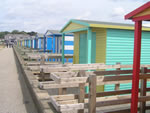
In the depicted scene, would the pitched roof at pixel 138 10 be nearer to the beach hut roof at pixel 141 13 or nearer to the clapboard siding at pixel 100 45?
the beach hut roof at pixel 141 13

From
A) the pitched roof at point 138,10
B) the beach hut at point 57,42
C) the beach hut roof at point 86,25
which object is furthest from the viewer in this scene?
the beach hut at point 57,42

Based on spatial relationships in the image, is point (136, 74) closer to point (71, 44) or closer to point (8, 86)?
point (8, 86)

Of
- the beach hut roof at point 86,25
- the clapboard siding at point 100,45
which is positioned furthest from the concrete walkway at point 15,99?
the beach hut roof at point 86,25

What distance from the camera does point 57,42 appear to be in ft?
51.6

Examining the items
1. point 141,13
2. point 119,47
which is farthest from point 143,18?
point 119,47

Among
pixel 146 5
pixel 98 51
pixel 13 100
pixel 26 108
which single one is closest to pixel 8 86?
pixel 13 100

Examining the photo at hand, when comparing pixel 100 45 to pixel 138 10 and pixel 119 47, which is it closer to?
pixel 119 47

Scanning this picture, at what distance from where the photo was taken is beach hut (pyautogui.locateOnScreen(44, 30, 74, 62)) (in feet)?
46.0

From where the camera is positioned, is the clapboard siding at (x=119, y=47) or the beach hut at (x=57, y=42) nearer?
the clapboard siding at (x=119, y=47)

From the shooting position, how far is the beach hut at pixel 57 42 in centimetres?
1401

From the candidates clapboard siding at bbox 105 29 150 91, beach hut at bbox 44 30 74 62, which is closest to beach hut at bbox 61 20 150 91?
clapboard siding at bbox 105 29 150 91

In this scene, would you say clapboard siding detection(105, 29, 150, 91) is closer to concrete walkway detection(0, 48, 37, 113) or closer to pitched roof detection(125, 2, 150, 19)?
concrete walkway detection(0, 48, 37, 113)

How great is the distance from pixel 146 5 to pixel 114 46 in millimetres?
4004

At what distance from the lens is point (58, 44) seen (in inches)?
614
